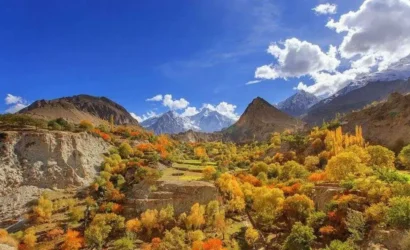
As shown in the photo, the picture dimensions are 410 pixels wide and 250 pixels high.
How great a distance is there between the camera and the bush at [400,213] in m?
44.5

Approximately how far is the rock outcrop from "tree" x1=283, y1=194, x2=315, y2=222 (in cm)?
1509

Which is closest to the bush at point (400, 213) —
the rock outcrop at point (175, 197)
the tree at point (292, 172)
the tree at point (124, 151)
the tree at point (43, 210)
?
the rock outcrop at point (175, 197)

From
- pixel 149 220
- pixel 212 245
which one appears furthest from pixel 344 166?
pixel 149 220

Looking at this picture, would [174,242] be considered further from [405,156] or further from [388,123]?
[388,123]

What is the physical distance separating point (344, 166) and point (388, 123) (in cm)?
5479

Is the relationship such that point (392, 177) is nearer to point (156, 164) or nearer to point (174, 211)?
point (174, 211)

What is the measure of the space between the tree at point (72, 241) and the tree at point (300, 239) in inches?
1333

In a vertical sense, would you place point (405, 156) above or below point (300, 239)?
above

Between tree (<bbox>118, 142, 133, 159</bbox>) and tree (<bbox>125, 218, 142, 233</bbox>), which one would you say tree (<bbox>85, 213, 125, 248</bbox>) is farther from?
tree (<bbox>118, 142, 133, 159</bbox>)

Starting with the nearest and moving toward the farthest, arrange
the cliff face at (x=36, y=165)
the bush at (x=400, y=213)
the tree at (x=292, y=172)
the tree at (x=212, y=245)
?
the bush at (x=400, y=213), the tree at (x=212, y=245), the cliff face at (x=36, y=165), the tree at (x=292, y=172)

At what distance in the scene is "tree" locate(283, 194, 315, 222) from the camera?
61.1 meters

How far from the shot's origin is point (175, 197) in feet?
237

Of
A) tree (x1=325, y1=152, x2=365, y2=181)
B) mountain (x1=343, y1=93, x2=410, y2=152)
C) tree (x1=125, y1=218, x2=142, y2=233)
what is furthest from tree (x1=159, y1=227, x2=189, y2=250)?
mountain (x1=343, y1=93, x2=410, y2=152)

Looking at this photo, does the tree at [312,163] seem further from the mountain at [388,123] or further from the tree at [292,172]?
the mountain at [388,123]
